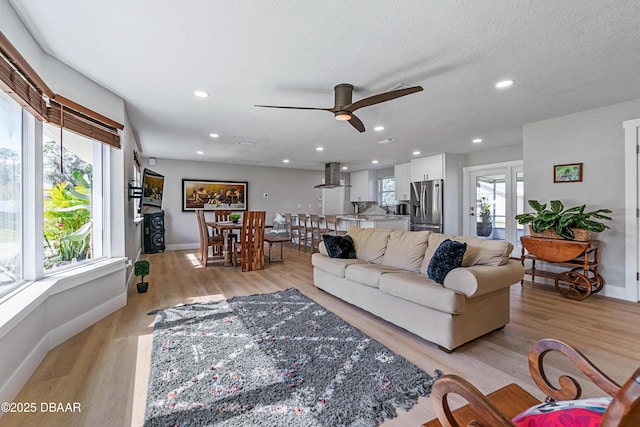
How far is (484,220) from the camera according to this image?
6.53m

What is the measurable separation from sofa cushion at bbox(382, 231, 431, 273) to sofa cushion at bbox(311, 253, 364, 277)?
0.42 metres

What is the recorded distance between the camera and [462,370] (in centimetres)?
201

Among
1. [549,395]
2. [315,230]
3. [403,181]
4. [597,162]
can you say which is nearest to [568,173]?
[597,162]

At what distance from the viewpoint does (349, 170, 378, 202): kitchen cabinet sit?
947 centimetres

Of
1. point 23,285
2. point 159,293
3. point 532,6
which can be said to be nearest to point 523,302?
point 532,6

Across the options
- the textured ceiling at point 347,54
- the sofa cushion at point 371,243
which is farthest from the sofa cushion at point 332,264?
the textured ceiling at point 347,54

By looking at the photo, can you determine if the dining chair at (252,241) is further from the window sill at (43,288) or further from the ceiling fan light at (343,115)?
the ceiling fan light at (343,115)

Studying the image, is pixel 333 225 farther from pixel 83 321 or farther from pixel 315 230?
pixel 83 321

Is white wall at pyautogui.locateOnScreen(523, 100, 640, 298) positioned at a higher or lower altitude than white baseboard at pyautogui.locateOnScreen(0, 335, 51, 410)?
higher

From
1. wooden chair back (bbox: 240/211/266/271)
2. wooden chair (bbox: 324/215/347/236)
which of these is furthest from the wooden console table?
wooden chair back (bbox: 240/211/266/271)

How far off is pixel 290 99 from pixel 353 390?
2.94 metres

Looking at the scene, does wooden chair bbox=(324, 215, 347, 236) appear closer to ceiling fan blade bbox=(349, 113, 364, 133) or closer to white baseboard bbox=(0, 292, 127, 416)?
ceiling fan blade bbox=(349, 113, 364, 133)

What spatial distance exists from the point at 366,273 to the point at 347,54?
203 centimetres

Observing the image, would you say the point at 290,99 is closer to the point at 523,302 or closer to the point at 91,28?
the point at 91,28
